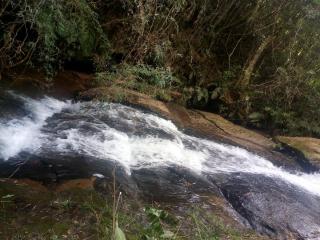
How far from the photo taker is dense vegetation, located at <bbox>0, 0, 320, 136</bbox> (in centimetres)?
836

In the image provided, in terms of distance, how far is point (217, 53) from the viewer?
35.9 feet

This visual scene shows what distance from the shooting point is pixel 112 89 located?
779cm

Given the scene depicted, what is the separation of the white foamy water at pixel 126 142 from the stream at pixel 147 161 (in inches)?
0.6

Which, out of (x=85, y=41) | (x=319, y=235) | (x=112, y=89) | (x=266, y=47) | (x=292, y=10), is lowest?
(x=319, y=235)

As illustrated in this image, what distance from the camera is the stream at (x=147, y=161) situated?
538 cm

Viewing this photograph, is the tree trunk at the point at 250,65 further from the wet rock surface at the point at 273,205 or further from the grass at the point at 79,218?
the grass at the point at 79,218

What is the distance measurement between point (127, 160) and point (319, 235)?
2.59 m

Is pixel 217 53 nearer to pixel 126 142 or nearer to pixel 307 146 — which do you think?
pixel 307 146

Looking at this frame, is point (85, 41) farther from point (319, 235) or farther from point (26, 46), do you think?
point (319, 235)

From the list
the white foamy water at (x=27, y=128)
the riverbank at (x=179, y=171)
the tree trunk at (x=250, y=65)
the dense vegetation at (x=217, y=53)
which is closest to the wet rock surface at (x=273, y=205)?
the riverbank at (x=179, y=171)

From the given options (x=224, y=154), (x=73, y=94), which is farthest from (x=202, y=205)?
(x=73, y=94)

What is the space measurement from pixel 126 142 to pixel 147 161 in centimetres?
54

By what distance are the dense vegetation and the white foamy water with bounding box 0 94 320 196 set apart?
0.91 metres

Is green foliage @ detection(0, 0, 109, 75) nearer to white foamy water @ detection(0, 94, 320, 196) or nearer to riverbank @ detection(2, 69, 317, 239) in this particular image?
riverbank @ detection(2, 69, 317, 239)
